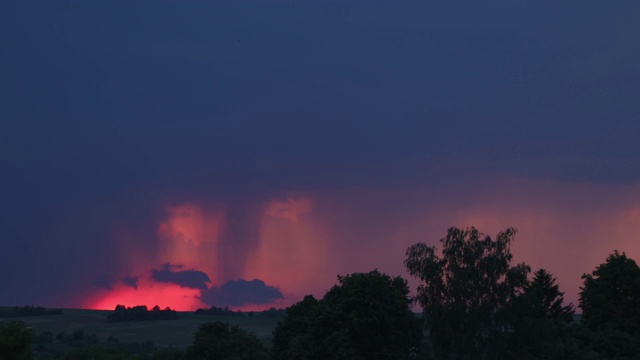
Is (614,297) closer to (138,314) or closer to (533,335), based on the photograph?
(533,335)

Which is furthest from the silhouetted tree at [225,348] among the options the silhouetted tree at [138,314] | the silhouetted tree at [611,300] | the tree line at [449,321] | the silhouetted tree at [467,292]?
the silhouetted tree at [138,314]

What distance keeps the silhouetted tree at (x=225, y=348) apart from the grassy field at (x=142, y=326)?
5372cm

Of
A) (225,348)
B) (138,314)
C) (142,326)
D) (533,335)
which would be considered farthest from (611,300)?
(138,314)

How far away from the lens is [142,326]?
556ft

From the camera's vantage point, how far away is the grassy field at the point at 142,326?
14688cm

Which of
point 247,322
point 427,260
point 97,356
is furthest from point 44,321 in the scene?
point 427,260

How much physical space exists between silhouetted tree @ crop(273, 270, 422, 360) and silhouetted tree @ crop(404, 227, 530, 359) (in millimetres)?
3893

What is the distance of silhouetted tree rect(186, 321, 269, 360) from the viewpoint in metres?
76.7

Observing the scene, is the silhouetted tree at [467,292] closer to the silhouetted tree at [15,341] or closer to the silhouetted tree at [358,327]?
the silhouetted tree at [358,327]

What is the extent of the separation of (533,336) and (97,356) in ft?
137

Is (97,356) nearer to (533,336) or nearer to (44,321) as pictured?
(533,336)

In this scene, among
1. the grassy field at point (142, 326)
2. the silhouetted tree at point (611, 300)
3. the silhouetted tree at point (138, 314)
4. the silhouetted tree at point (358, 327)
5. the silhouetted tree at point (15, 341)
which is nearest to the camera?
the silhouetted tree at point (15, 341)

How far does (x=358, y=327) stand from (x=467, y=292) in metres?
14.6

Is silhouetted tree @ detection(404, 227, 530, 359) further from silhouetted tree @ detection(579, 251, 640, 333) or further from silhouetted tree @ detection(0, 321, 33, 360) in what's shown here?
silhouetted tree @ detection(0, 321, 33, 360)
